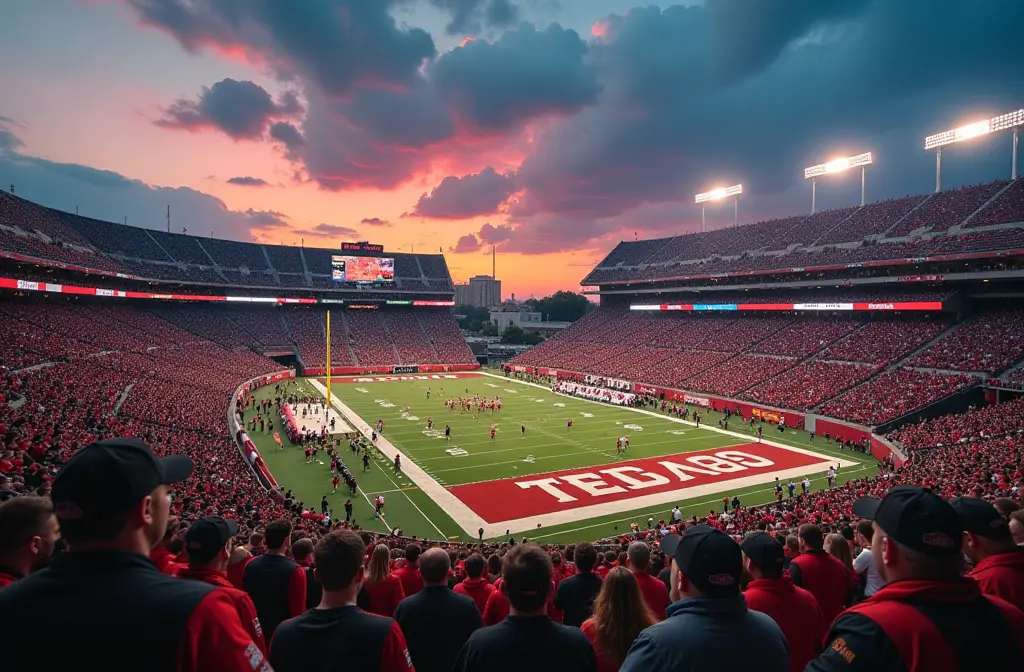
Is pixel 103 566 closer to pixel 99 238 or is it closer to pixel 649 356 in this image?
pixel 649 356

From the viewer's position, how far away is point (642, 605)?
11.2 ft

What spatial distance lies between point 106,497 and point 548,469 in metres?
26.6

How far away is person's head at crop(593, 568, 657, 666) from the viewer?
134 inches

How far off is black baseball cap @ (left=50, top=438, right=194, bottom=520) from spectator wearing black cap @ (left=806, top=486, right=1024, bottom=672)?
279 cm

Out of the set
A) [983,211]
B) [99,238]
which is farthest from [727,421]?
[99,238]

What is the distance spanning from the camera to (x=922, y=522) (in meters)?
2.39

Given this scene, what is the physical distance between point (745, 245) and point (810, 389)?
31.7m

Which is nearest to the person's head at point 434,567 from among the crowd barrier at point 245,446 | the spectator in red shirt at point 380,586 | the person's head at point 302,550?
the spectator in red shirt at point 380,586

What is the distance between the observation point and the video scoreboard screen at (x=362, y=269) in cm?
8144

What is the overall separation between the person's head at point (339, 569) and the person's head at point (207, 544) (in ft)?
3.87

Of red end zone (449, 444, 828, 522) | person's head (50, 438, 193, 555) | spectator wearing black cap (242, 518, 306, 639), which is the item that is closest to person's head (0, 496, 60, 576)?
person's head (50, 438, 193, 555)

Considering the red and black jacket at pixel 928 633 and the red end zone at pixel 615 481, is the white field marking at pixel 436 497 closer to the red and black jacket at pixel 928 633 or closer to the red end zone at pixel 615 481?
the red end zone at pixel 615 481

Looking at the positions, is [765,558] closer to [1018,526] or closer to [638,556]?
[638,556]

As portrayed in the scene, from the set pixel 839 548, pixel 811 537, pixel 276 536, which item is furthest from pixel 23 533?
pixel 839 548
